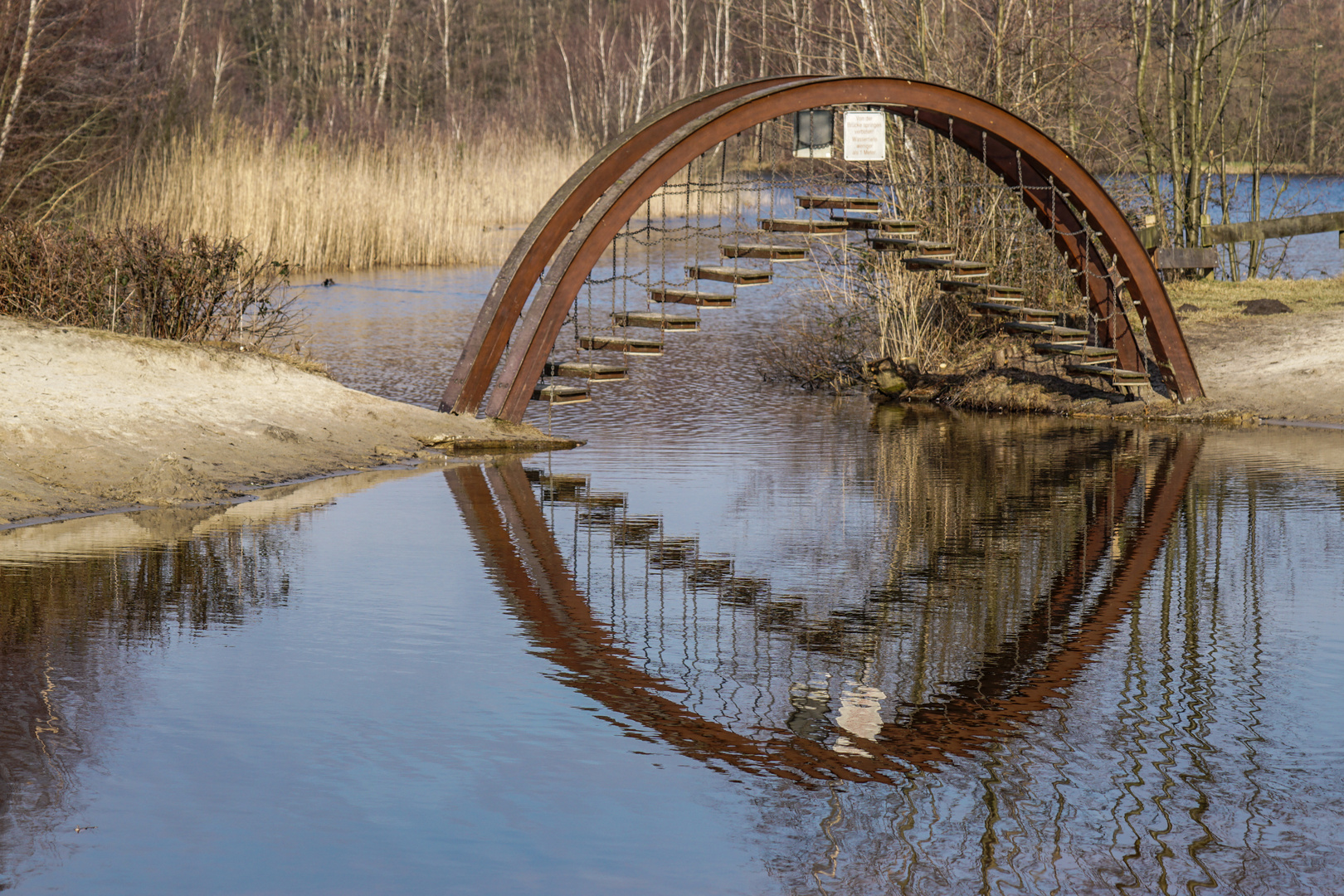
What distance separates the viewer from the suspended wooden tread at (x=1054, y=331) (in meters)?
14.4

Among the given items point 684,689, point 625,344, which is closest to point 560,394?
point 625,344

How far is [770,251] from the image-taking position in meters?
12.7

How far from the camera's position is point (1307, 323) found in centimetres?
1767

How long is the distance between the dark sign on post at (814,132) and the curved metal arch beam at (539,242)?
35 centimetres

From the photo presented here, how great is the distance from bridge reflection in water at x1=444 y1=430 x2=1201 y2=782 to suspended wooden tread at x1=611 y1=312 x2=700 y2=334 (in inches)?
96.1

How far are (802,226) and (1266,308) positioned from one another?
8.55 meters

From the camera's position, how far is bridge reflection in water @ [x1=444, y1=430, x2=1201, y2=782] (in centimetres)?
541

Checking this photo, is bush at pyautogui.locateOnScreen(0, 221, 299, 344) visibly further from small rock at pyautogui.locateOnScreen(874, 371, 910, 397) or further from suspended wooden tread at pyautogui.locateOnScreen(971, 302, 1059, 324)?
small rock at pyautogui.locateOnScreen(874, 371, 910, 397)

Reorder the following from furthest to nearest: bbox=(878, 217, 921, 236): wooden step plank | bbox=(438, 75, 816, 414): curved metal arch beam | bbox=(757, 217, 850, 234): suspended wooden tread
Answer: bbox=(878, 217, 921, 236): wooden step plank
bbox=(757, 217, 850, 234): suspended wooden tread
bbox=(438, 75, 816, 414): curved metal arch beam

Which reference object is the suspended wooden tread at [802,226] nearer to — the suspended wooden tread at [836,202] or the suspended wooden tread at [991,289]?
the suspended wooden tread at [836,202]

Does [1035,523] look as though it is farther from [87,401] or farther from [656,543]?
[87,401]

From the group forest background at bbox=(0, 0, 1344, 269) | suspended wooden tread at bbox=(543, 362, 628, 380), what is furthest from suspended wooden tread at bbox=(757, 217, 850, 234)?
forest background at bbox=(0, 0, 1344, 269)

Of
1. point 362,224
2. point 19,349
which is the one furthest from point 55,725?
point 362,224

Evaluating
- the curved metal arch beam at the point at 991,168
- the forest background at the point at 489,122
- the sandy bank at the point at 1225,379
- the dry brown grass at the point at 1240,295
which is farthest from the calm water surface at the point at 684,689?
the dry brown grass at the point at 1240,295
